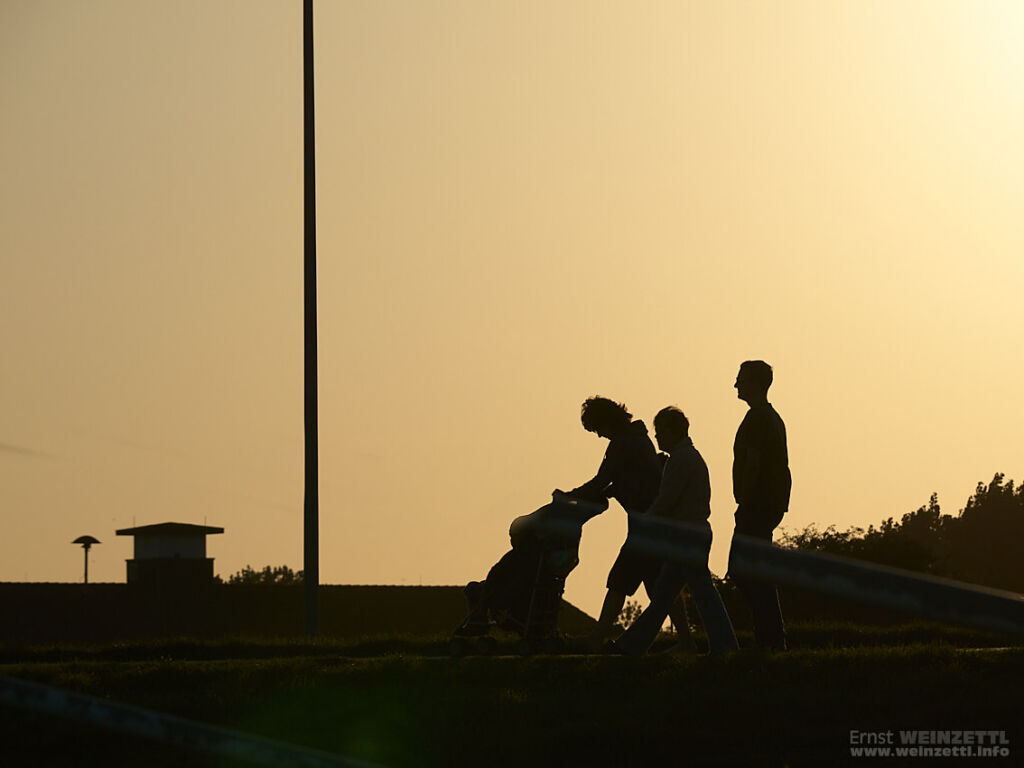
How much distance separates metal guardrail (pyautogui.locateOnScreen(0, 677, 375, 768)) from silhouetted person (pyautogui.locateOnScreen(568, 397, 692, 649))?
8.84m

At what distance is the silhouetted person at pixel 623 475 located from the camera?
12883 mm

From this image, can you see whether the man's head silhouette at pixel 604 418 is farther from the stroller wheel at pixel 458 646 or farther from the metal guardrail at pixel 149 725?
the metal guardrail at pixel 149 725

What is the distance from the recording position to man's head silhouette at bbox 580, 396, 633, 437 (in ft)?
42.6

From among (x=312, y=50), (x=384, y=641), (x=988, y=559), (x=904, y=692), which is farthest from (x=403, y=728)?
(x=988, y=559)

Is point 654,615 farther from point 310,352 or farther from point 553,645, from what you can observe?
point 310,352

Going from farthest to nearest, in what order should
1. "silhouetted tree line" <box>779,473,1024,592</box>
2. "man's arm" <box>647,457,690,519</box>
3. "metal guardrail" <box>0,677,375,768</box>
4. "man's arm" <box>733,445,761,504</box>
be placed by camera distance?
"silhouetted tree line" <box>779,473,1024,592</box> → "man's arm" <box>647,457,690,519</box> → "man's arm" <box>733,445,761,504</box> → "metal guardrail" <box>0,677,375,768</box>

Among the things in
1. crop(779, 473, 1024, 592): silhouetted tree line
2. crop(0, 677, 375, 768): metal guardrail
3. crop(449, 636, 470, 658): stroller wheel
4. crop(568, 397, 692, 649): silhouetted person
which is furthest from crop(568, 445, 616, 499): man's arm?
crop(779, 473, 1024, 592): silhouetted tree line

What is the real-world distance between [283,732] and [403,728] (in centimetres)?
59

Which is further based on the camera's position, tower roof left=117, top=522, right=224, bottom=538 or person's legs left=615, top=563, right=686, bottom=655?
tower roof left=117, top=522, right=224, bottom=538

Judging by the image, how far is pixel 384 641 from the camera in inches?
588

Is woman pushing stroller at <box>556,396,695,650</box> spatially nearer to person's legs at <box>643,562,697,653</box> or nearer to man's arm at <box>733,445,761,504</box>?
person's legs at <box>643,562,697,653</box>

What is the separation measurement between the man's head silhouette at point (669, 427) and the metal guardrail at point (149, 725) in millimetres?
8640

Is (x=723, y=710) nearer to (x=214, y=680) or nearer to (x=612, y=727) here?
(x=612, y=727)

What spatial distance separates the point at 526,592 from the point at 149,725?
8.86 m
